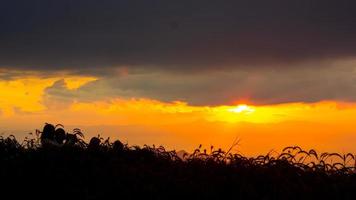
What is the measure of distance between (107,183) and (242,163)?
215 centimetres

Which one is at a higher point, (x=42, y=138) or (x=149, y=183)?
(x=42, y=138)

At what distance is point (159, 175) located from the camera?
8984 mm

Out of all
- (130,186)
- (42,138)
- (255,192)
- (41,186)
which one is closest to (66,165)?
(41,186)

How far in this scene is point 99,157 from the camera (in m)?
10.4

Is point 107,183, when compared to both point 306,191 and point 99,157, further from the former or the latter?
point 306,191

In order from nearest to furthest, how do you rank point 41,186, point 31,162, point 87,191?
point 87,191, point 41,186, point 31,162

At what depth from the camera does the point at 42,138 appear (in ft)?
39.3

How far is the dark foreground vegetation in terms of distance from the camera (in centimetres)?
827

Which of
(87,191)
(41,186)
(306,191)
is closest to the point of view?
(306,191)

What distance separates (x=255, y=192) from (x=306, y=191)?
0.68 metres

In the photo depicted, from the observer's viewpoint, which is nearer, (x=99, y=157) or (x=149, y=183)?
(x=149, y=183)

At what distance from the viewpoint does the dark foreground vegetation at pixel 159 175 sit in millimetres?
8273

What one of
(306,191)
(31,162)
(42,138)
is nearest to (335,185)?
(306,191)

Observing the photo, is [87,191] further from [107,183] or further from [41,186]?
[41,186]
